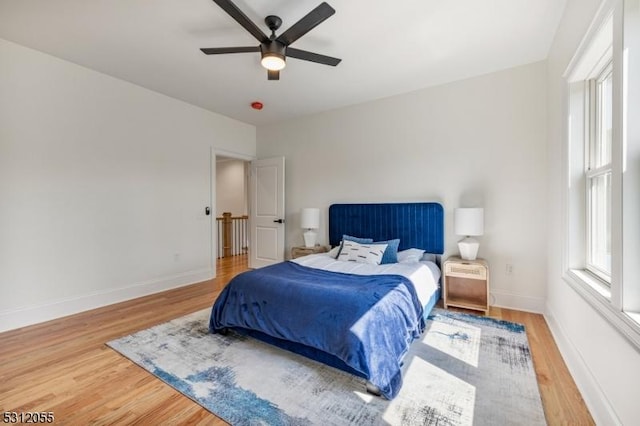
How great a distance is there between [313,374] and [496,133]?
323 centimetres

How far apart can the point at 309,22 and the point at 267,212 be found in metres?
3.58

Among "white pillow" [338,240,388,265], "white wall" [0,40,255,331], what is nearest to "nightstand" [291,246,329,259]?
"white pillow" [338,240,388,265]

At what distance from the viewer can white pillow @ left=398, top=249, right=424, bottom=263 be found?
130 inches

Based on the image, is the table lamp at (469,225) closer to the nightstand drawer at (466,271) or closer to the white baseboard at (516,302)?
the nightstand drawer at (466,271)

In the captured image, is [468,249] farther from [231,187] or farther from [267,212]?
[231,187]

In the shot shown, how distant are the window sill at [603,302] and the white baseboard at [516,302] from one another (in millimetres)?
1024

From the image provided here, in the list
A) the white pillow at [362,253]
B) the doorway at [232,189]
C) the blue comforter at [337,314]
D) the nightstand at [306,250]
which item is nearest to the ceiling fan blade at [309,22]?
the blue comforter at [337,314]

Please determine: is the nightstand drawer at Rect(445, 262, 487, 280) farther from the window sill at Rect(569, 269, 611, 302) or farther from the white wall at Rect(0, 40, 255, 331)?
the white wall at Rect(0, 40, 255, 331)

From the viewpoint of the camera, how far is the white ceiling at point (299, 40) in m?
2.23

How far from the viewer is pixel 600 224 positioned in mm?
2049

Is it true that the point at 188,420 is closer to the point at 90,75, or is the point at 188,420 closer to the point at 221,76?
the point at 221,76

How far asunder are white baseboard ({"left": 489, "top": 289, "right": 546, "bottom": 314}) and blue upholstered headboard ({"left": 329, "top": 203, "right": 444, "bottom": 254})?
781mm

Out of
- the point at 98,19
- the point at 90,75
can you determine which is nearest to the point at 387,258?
the point at 98,19

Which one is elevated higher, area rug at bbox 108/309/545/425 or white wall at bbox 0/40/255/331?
white wall at bbox 0/40/255/331
